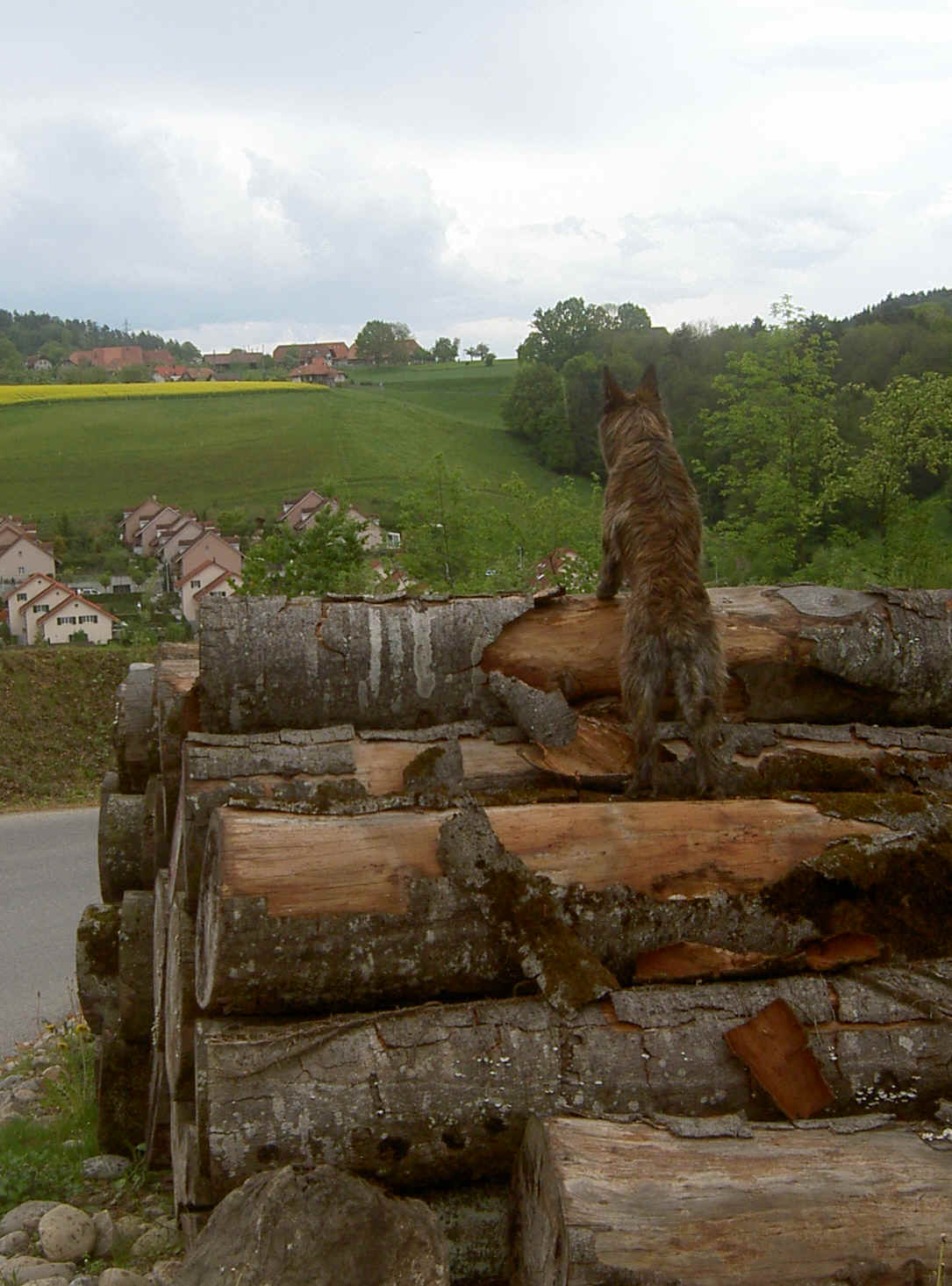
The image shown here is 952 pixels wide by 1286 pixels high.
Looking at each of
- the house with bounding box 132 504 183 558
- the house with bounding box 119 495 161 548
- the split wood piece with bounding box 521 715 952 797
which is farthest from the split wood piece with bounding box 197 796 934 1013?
the house with bounding box 119 495 161 548

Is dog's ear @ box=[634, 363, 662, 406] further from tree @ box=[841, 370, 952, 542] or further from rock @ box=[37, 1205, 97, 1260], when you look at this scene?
tree @ box=[841, 370, 952, 542]

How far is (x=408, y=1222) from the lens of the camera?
3229 mm

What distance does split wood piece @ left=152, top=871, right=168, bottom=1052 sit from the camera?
5090mm

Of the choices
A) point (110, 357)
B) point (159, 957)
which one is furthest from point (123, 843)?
point (110, 357)

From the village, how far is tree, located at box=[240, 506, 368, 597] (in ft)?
1.80

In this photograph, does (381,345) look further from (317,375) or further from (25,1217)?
(25,1217)

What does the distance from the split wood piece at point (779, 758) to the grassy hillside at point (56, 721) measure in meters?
14.3

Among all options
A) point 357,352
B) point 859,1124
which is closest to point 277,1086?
point 859,1124

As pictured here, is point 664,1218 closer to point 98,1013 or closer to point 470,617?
point 470,617

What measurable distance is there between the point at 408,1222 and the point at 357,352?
81.2m

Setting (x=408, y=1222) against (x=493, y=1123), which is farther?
(x=493, y=1123)

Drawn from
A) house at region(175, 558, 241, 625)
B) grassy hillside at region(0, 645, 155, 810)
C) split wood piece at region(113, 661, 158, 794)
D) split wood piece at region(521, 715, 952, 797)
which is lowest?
grassy hillside at region(0, 645, 155, 810)

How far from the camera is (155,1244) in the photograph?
4535 mm

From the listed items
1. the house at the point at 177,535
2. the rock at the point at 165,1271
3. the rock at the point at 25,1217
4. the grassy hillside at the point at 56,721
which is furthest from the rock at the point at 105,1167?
the house at the point at 177,535
